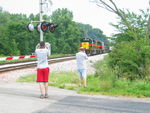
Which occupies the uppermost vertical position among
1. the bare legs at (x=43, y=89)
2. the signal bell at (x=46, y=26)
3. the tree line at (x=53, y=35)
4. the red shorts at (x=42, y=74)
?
the tree line at (x=53, y=35)

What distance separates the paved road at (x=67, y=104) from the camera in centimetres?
577

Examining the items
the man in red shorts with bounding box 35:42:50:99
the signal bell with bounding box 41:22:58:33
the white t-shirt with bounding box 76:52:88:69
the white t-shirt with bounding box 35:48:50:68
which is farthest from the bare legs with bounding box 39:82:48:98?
the signal bell with bounding box 41:22:58:33

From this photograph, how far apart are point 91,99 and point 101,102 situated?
1.47 ft

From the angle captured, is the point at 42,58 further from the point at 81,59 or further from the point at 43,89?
the point at 81,59

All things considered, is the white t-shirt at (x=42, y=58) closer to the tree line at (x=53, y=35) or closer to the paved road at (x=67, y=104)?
the paved road at (x=67, y=104)

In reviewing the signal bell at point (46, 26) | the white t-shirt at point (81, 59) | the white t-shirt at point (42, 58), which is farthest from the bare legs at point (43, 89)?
the signal bell at point (46, 26)

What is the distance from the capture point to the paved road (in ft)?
18.9

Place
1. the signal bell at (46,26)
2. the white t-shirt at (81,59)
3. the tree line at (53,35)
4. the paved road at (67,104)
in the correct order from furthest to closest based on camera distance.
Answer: the tree line at (53,35), the signal bell at (46,26), the white t-shirt at (81,59), the paved road at (67,104)

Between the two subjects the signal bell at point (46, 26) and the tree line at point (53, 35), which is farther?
the tree line at point (53, 35)

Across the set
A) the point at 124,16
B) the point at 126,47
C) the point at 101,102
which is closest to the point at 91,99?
the point at 101,102

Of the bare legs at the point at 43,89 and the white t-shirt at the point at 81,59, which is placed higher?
the white t-shirt at the point at 81,59

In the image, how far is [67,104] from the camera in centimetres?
637

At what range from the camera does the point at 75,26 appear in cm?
7756

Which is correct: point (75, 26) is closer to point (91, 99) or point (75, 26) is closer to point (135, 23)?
point (135, 23)
